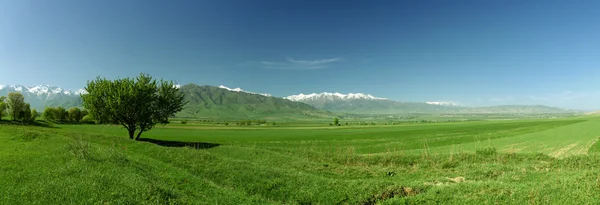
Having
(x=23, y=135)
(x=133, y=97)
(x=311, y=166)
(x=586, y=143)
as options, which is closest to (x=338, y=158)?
(x=311, y=166)

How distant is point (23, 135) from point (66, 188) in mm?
34229

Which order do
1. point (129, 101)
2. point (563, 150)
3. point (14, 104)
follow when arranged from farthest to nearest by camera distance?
1. point (14, 104)
2. point (129, 101)
3. point (563, 150)

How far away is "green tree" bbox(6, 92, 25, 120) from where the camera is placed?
101463 mm

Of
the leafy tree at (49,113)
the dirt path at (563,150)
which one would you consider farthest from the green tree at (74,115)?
the dirt path at (563,150)

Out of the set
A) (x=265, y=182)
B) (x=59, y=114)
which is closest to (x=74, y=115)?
(x=59, y=114)

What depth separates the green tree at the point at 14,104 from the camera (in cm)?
10146

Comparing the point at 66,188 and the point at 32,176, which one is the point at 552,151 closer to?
the point at 66,188

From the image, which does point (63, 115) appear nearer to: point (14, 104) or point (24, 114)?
point (24, 114)

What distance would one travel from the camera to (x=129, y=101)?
155 feet

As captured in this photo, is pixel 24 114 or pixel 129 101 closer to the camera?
pixel 129 101

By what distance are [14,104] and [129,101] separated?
101 metres

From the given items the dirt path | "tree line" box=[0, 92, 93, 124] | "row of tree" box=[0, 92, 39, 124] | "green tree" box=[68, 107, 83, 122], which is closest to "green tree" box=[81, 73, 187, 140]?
the dirt path

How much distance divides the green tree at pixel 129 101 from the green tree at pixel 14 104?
92883 mm

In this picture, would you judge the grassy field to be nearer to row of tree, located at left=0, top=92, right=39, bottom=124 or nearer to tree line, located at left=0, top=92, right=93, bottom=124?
tree line, located at left=0, top=92, right=93, bottom=124
